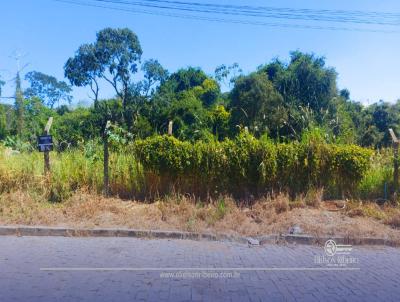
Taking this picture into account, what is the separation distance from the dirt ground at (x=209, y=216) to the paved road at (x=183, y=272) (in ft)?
1.60

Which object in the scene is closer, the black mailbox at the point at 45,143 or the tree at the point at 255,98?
the black mailbox at the point at 45,143

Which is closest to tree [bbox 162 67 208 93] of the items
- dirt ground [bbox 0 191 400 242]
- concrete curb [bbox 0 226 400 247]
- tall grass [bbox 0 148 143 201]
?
tall grass [bbox 0 148 143 201]

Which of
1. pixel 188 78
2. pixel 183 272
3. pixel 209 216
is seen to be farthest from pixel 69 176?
pixel 188 78

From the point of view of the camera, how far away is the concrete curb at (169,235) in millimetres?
5984

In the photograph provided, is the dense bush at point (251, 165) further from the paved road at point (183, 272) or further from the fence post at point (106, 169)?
the paved road at point (183, 272)

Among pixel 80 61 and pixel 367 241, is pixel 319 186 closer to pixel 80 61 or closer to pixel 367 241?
pixel 367 241

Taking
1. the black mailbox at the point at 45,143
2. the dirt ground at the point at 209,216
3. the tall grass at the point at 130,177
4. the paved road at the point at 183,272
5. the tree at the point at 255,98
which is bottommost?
the paved road at the point at 183,272

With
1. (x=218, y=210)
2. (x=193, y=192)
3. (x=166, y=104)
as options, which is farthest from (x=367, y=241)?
(x=166, y=104)

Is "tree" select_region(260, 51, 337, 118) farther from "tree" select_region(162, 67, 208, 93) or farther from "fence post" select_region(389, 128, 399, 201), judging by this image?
"tree" select_region(162, 67, 208, 93)

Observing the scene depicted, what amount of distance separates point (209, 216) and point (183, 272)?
7.21 ft

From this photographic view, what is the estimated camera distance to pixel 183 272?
4.59 metres

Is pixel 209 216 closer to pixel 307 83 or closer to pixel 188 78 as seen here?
pixel 307 83

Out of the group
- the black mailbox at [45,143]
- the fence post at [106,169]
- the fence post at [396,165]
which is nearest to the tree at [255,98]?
the fence post at [396,165]

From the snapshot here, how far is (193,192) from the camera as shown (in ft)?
25.1
